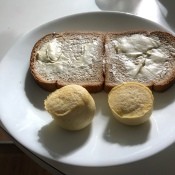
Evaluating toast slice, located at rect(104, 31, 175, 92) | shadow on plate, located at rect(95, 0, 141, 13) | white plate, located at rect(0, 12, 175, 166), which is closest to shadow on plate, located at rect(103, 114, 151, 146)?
white plate, located at rect(0, 12, 175, 166)

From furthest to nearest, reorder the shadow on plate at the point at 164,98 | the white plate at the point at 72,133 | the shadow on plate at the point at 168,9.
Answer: the shadow on plate at the point at 168,9, the shadow on plate at the point at 164,98, the white plate at the point at 72,133

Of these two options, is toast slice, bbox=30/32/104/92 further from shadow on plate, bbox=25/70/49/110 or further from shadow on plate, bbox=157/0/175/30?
shadow on plate, bbox=157/0/175/30

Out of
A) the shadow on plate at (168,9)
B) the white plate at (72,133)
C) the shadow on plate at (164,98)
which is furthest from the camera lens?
the shadow on plate at (168,9)

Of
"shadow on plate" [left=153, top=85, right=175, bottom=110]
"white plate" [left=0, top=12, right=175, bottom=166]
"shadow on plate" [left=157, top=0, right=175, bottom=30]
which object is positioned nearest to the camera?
"white plate" [left=0, top=12, right=175, bottom=166]

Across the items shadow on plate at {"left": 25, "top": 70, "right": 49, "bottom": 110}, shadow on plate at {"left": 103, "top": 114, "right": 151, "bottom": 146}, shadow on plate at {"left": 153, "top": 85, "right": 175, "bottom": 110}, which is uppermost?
shadow on plate at {"left": 25, "top": 70, "right": 49, "bottom": 110}

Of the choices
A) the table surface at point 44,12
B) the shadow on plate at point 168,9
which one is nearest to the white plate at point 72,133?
the table surface at point 44,12

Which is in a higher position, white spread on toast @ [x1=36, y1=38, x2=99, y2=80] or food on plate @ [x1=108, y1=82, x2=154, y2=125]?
white spread on toast @ [x1=36, y1=38, x2=99, y2=80]

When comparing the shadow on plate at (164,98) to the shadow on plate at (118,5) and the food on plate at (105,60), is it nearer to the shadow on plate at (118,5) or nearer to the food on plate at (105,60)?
the food on plate at (105,60)

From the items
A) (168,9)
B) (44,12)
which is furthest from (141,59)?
(44,12)
